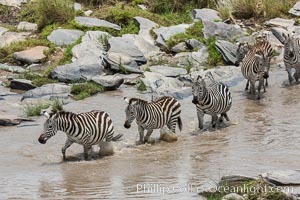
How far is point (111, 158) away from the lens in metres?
11.8

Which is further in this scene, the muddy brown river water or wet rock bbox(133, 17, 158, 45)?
wet rock bbox(133, 17, 158, 45)

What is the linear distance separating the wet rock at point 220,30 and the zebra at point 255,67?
4303 mm

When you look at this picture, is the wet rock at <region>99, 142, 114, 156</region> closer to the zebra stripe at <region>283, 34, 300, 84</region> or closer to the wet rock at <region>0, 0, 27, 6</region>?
the zebra stripe at <region>283, 34, 300, 84</region>

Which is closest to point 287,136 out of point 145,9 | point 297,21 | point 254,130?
point 254,130

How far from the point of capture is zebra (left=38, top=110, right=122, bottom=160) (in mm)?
11570

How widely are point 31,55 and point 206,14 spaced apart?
5.49 m

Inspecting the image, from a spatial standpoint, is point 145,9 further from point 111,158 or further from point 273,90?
point 111,158

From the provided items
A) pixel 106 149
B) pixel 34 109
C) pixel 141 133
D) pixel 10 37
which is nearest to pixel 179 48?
pixel 10 37

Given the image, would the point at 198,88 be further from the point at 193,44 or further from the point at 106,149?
the point at 193,44

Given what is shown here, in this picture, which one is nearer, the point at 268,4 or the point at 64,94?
the point at 64,94

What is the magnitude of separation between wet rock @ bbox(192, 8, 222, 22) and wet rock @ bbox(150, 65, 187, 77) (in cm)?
390

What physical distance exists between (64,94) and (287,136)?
5.91 m

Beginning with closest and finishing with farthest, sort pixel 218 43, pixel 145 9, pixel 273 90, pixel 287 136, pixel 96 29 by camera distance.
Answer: pixel 287 136
pixel 273 90
pixel 218 43
pixel 96 29
pixel 145 9

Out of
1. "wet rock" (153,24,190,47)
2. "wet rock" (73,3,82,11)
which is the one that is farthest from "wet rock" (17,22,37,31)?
"wet rock" (153,24,190,47)
